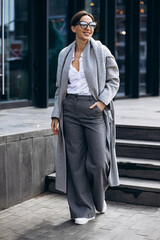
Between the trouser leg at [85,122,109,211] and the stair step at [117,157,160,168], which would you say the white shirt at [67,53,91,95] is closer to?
the trouser leg at [85,122,109,211]

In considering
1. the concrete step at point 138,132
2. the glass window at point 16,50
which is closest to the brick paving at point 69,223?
the concrete step at point 138,132

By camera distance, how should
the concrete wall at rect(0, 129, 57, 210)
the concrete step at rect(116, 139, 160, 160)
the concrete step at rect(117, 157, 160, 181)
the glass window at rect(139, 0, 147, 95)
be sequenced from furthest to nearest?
the glass window at rect(139, 0, 147, 95) → the concrete step at rect(116, 139, 160, 160) → the concrete step at rect(117, 157, 160, 181) → the concrete wall at rect(0, 129, 57, 210)

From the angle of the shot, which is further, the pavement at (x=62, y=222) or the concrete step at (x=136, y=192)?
the concrete step at (x=136, y=192)

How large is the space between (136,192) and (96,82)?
153cm

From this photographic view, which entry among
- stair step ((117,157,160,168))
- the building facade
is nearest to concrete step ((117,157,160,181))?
stair step ((117,157,160,168))

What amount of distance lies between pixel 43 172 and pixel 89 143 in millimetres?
1494

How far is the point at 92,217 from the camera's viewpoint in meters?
4.90

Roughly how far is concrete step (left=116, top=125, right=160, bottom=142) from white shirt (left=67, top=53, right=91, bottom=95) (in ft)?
6.63

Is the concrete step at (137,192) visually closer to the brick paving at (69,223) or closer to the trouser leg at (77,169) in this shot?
the brick paving at (69,223)

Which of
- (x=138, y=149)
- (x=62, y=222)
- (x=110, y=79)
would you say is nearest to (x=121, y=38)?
(x=138, y=149)

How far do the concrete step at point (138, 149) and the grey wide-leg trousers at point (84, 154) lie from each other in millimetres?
1368

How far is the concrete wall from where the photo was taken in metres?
5.36

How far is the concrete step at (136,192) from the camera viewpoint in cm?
543

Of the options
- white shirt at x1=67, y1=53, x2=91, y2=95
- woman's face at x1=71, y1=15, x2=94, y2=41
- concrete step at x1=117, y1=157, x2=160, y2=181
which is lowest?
concrete step at x1=117, y1=157, x2=160, y2=181
